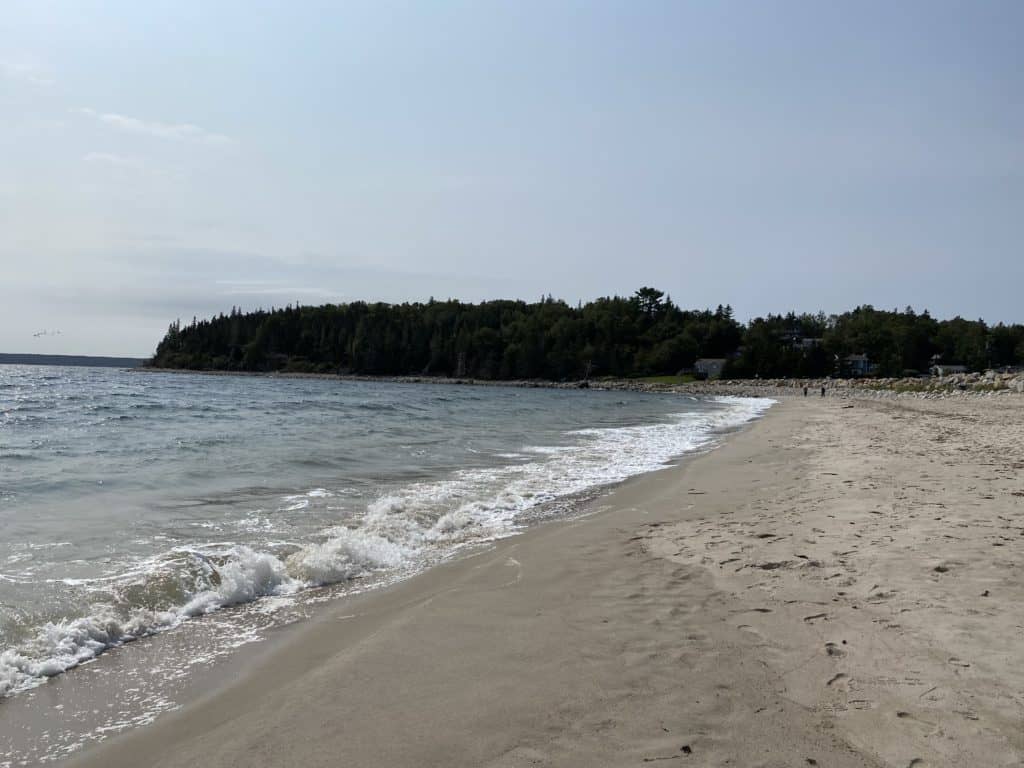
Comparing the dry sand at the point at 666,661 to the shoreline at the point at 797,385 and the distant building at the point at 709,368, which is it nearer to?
the shoreline at the point at 797,385

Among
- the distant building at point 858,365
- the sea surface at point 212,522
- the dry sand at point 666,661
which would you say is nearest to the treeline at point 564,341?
the distant building at point 858,365

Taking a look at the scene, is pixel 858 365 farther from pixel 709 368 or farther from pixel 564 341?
pixel 564 341

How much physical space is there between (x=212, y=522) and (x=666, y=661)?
6.41m

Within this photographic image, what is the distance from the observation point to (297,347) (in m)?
169

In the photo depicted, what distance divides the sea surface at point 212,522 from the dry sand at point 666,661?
66cm

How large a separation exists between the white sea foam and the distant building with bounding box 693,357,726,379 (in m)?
104

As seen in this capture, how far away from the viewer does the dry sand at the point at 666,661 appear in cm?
294

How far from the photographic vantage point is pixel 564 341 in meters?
138

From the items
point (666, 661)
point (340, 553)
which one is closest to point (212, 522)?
point (340, 553)

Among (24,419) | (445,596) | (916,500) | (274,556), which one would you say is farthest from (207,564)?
→ (24,419)

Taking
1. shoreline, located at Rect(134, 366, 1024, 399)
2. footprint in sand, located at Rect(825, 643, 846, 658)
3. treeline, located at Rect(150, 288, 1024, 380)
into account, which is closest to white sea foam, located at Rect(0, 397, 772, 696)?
footprint in sand, located at Rect(825, 643, 846, 658)

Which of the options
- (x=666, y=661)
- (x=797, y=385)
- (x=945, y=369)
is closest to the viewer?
(x=666, y=661)

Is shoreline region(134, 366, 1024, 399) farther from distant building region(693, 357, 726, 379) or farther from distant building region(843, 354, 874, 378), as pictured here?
distant building region(843, 354, 874, 378)

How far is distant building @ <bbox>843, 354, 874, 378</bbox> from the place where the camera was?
10881 cm
